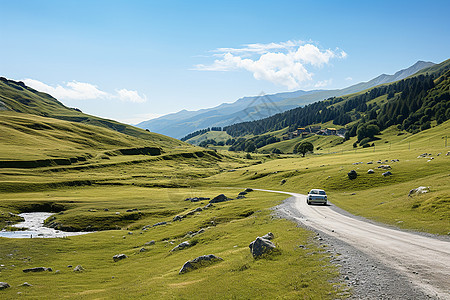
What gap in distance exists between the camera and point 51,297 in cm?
2188

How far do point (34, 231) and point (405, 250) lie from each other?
204ft

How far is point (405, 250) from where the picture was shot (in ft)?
59.9

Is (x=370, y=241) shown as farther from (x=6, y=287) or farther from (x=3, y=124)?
(x=3, y=124)

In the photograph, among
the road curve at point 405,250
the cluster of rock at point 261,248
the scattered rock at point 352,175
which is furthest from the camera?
the scattered rock at point 352,175

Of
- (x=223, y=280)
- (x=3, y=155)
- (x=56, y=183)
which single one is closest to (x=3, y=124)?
(x=3, y=155)

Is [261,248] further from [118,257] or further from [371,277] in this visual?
[118,257]

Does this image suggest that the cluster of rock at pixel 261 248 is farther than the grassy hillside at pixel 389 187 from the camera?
No

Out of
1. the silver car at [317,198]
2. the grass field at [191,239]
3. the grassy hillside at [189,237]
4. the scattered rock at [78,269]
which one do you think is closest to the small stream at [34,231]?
the grassy hillside at [189,237]

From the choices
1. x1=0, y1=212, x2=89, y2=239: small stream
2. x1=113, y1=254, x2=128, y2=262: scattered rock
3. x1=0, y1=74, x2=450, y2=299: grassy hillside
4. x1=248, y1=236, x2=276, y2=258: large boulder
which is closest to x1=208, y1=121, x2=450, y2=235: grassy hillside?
x1=0, y1=74, x2=450, y2=299: grassy hillside

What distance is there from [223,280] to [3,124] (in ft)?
774

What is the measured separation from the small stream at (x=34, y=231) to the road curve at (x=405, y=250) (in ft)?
159

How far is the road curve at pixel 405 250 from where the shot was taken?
1293 cm

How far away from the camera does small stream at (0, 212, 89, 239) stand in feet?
170

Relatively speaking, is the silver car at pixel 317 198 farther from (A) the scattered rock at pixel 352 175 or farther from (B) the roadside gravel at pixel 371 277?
(B) the roadside gravel at pixel 371 277
